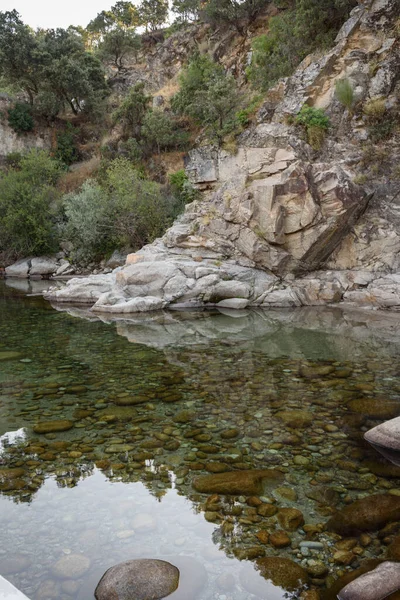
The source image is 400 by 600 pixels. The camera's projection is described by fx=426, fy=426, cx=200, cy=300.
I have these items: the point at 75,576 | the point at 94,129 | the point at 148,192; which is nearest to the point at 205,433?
the point at 75,576

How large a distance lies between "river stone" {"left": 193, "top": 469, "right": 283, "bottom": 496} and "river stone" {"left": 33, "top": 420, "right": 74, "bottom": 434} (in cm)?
236

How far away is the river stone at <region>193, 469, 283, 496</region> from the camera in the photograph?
14.5 ft

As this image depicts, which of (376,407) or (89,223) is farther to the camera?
(89,223)

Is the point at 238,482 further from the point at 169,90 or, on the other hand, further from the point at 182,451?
the point at 169,90

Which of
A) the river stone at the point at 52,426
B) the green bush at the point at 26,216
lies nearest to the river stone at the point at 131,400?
the river stone at the point at 52,426

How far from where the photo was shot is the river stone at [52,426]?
5.99m

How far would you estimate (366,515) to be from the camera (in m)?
3.95

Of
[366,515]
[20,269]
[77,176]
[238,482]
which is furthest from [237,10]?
[366,515]

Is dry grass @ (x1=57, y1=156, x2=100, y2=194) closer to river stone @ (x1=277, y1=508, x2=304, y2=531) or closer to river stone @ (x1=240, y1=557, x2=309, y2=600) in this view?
river stone @ (x1=277, y1=508, x2=304, y2=531)

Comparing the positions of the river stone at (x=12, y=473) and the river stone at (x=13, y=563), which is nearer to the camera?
the river stone at (x=13, y=563)

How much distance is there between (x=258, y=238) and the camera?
17.9 meters

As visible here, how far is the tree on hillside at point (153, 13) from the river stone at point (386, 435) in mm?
54382

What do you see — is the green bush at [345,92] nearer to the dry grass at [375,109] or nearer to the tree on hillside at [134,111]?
the dry grass at [375,109]

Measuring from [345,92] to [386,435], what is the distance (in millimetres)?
17831
